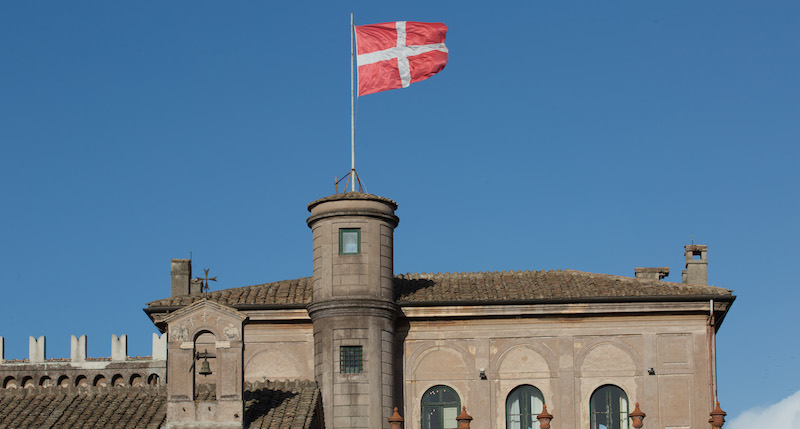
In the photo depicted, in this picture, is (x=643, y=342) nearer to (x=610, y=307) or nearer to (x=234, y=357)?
(x=610, y=307)

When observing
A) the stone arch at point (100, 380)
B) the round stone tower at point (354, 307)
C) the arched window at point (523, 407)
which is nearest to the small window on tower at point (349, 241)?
the round stone tower at point (354, 307)

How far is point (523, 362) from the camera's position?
47156 mm

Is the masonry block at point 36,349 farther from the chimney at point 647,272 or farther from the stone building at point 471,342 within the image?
the chimney at point 647,272

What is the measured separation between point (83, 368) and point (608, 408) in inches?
690

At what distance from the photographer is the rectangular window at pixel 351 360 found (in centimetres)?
4591

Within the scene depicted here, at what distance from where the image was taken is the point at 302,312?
47.3 metres

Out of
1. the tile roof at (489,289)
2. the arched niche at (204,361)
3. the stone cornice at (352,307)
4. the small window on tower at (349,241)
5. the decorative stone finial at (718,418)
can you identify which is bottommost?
the decorative stone finial at (718,418)

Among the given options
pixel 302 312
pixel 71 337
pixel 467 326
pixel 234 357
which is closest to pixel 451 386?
pixel 467 326

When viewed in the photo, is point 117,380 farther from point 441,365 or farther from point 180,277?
point 441,365

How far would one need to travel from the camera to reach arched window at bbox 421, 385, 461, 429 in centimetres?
4681

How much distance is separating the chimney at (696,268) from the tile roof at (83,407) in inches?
667

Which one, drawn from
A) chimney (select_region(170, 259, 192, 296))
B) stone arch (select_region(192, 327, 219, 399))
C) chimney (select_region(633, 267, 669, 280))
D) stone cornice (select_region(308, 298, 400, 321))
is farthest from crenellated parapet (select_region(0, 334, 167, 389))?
chimney (select_region(633, 267, 669, 280))

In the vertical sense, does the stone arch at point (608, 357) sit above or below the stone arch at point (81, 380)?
above

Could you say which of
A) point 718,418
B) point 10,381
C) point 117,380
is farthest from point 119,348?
point 718,418
